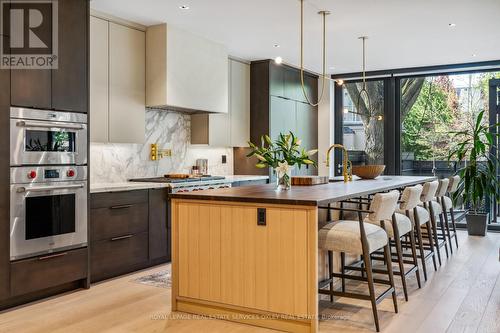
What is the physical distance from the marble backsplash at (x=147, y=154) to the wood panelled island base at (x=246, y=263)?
5.88 ft

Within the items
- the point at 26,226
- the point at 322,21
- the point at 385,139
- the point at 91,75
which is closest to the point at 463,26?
the point at 322,21

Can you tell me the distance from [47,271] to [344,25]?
3.67 m

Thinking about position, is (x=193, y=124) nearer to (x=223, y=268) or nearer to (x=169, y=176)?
(x=169, y=176)

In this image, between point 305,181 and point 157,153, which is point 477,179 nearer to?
point 305,181

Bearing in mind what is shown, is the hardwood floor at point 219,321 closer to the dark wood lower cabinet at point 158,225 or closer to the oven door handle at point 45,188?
the dark wood lower cabinet at point 158,225

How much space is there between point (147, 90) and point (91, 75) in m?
0.74

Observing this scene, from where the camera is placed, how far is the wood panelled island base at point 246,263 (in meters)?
3.01

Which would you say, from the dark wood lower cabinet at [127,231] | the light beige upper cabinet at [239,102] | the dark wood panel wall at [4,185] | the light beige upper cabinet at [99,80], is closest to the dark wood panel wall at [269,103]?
the light beige upper cabinet at [239,102]

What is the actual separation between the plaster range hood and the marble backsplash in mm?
222

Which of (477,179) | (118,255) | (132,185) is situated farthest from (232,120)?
(477,179)

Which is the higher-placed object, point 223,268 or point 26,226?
point 26,226

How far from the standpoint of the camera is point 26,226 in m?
3.61

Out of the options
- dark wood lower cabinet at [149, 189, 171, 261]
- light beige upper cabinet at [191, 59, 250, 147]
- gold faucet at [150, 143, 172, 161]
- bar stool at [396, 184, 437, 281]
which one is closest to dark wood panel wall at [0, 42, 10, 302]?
dark wood lower cabinet at [149, 189, 171, 261]

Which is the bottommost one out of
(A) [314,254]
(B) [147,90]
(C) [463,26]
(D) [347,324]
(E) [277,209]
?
(D) [347,324]
